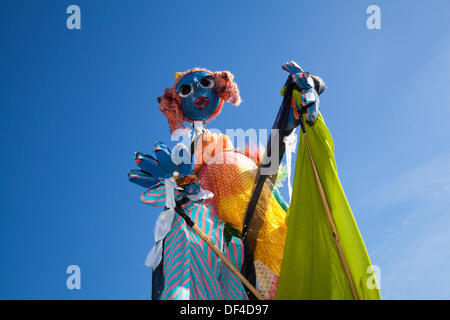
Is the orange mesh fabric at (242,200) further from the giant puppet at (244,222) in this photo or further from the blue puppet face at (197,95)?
the blue puppet face at (197,95)

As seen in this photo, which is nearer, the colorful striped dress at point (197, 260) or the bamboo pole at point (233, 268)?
the colorful striped dress at point (197, 260)

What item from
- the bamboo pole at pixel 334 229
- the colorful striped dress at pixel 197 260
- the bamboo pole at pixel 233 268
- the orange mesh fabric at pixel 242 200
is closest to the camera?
the bamboo pole at pixel 334 229

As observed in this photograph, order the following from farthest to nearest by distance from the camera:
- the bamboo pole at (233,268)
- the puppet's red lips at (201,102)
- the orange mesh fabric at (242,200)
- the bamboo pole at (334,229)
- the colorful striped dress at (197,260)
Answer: the puppet's red lips at (201,102), the orange mesh fabric at (242,200), the bamboo pole at (233,268), the colorful striped dress at (197,260), the bamboo pole at (334,229)

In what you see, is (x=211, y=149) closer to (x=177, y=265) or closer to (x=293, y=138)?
(x=293, y=138)

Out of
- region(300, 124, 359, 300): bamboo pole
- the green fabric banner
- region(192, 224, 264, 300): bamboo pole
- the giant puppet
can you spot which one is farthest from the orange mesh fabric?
region(300, 124, 359, 300): bamboo pole

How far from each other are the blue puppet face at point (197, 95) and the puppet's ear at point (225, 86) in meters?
0.04

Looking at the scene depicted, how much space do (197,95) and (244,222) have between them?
4.06 feet

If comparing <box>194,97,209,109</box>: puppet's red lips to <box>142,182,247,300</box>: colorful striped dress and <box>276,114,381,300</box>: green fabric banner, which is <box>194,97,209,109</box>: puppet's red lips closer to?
<box>142,182,247,300</box>: colorful striped dress

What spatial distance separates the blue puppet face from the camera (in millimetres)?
3527

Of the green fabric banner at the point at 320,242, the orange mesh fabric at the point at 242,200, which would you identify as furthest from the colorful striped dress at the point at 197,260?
the green fabric banner at the point at 320,242

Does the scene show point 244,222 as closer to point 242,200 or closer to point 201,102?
point 242,200

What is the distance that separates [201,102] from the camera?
3.54m

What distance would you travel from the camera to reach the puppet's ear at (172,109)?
3.54 meters

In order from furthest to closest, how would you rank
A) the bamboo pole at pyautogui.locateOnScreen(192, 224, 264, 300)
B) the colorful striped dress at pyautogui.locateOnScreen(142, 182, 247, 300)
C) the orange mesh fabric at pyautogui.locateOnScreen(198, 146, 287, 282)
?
the orange mesh fabric at pyautogui.locateOnScreen(198, 146, 287, 282) → the bamboo pole at pyautogui.locateOnScreen(192, 224, 264, 300) → the colorful striped dress at pyautogui.locateOnScreen(142, 182, 247, 300)
